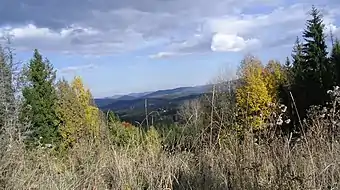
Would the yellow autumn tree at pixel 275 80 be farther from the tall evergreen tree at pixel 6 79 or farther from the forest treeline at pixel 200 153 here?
the forest treeline at pixel 200 153

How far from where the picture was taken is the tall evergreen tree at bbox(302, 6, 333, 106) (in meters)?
34.9

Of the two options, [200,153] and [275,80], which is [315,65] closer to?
[275,80]

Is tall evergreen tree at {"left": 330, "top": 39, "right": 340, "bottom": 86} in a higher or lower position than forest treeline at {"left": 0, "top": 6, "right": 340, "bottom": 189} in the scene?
higher

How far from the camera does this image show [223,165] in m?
3.89

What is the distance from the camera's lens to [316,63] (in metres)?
36.8

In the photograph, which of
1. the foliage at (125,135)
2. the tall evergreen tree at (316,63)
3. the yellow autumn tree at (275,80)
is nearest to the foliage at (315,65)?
the tall evergreen tree at (316,63)

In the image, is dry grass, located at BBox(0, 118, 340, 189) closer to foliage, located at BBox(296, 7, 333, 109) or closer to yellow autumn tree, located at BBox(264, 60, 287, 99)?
foliage, located at BBox(296, 7, 333, 109)

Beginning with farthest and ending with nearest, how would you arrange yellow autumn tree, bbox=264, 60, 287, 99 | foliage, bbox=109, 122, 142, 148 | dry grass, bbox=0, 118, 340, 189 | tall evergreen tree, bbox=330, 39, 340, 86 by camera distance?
yellow autumn tree, bbox=264, 60, 287, 99 < tall evergreen tree, bbox=330, 39, 340, 86 < foliage, bbox=109, 122, 142, 148 < dry grass, bbox=0, 118, 340, 189

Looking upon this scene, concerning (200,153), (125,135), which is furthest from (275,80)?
(200,153)

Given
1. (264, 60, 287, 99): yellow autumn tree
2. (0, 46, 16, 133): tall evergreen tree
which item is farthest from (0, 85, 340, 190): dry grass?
(264, 60, 287, 99): yellow autumn tree

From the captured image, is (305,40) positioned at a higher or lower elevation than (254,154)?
higher

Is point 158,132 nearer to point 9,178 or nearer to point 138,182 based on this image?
point 138,182

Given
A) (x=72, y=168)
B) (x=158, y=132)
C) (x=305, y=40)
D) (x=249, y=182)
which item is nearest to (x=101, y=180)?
(x=72, y=168)

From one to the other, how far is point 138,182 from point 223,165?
75cm
